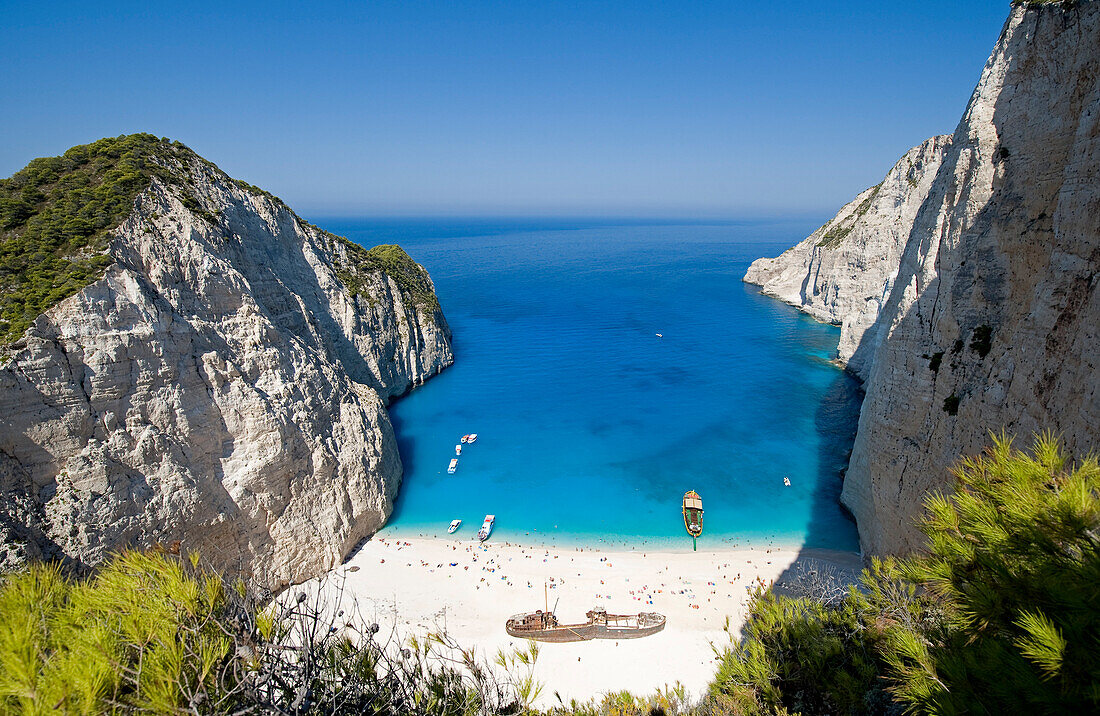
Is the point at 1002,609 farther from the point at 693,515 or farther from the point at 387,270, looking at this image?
the point at 387,270

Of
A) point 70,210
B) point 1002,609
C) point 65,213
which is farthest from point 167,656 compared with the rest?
point 70,210

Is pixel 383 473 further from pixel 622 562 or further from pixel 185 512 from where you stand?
pixel 622 562

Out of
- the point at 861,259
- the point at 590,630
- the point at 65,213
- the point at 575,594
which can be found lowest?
the point at 575,594

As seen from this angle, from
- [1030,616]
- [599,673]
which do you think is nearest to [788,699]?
[1030,616]

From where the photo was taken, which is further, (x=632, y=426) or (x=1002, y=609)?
(x=632, y=426)

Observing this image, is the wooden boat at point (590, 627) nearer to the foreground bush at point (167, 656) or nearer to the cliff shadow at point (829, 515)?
the cliff shadow at point (829, 515)

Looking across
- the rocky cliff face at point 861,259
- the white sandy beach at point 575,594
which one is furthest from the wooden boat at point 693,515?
the rocky cliff face at point 861,259
